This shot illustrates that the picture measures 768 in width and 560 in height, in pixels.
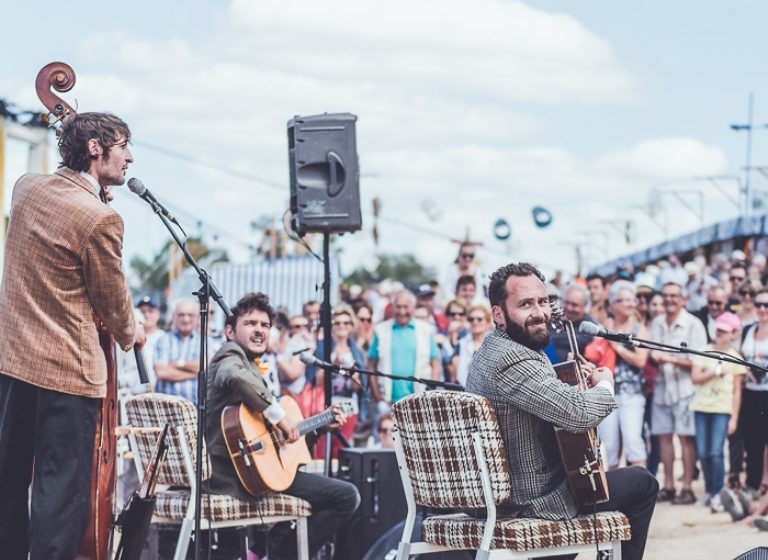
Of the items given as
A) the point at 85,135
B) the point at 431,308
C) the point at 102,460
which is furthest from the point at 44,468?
the point at 431,308

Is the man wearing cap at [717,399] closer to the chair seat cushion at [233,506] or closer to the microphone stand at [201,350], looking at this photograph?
the chair seat cushion at [233,506]

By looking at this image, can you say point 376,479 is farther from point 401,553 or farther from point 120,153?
point 120,153

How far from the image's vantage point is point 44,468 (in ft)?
15.4

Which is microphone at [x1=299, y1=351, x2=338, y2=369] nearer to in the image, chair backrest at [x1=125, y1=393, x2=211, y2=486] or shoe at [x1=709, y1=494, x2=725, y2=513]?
chair backrest at [x1=125, y1=393, x2=211, y2=486]

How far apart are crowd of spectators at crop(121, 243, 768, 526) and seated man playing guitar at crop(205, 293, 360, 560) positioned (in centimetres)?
300

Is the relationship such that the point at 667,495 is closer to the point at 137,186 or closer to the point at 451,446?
the point at 451,446

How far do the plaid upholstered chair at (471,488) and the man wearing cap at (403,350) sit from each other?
5221 millimetres

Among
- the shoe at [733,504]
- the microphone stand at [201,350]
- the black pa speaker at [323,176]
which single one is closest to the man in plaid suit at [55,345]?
the microphone stand at [201,350]

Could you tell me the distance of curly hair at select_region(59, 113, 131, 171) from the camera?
4824 mm

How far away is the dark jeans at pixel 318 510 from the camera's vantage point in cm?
680

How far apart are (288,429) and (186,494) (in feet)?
2.12

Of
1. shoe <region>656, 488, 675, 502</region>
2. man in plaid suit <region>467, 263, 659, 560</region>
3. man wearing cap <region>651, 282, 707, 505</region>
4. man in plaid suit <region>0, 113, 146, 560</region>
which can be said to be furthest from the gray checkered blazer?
shoe <region>656, 488, 675, 502</region>

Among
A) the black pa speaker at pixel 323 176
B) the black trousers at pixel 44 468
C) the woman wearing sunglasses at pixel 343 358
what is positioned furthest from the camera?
the woman wearing sunglasses at pixel 343 358

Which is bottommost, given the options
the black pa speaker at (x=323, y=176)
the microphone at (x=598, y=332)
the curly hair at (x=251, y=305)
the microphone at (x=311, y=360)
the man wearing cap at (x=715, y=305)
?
the microphone at (x=311, y=360)
